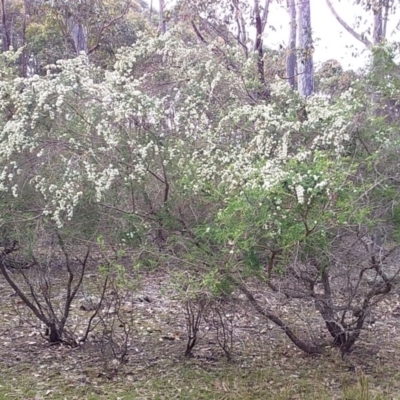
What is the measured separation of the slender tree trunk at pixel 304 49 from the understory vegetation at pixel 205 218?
15.3ft

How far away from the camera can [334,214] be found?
432 cm

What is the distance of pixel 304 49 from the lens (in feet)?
34.0

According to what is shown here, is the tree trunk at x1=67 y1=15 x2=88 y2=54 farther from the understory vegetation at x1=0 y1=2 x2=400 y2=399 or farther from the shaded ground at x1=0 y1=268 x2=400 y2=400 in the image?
the shaded ground at x1=0 y1=268 x2=400 y2=400

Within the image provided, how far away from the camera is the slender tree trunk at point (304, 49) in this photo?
1059 cm

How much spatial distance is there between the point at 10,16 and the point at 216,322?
1421 cm

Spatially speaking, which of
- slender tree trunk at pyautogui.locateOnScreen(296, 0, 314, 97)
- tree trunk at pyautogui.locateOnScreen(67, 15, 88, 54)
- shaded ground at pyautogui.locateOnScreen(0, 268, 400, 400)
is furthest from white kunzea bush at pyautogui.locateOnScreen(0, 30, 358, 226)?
tree trunk at pyautogui.locateOnScreen(67, 15, 88, 54)

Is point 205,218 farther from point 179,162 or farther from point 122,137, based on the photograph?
point 122,137

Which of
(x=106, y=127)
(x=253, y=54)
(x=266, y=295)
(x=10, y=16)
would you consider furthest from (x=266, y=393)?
(x=10, y=16)

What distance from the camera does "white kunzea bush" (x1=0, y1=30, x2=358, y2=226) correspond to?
4961 mm

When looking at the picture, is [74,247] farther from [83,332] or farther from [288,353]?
[288,353]

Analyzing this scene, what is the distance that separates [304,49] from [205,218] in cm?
594

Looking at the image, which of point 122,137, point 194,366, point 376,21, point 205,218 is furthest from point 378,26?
point 194,366

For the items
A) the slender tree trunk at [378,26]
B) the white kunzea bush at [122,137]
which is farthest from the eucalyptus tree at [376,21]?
the white kunzea bush at [122,137]

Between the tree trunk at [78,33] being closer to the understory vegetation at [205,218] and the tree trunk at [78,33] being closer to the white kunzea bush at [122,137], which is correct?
the understory vegetation at [205,218]
